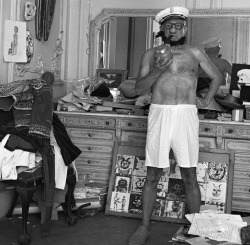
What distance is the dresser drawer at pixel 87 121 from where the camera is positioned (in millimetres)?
5230

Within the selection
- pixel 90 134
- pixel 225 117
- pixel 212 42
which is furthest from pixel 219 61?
pixel 90 134

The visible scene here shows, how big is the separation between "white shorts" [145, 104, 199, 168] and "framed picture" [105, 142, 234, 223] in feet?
2.74

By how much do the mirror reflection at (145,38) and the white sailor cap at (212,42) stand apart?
0.03 meters

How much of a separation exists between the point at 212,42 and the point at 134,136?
1.33m

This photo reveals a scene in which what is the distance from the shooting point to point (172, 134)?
410 cm

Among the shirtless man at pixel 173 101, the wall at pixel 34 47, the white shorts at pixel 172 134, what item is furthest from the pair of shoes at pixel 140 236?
the wall at pixel 34 47

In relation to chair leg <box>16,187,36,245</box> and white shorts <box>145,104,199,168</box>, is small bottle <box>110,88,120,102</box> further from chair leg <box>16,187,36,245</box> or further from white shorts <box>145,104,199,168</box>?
chair leg <box>16,187,36,245</box>

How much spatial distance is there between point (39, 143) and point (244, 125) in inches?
77.5

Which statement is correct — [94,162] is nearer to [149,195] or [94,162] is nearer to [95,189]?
[95,189]

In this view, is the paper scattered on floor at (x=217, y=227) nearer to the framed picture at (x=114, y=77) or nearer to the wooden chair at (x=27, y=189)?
the wooden chair at (x=27, y=189)

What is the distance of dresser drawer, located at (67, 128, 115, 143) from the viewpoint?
527 centimetres

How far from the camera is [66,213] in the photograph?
4695 mm

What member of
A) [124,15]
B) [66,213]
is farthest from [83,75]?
[66,213]

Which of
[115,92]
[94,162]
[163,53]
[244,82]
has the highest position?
[163,53]
